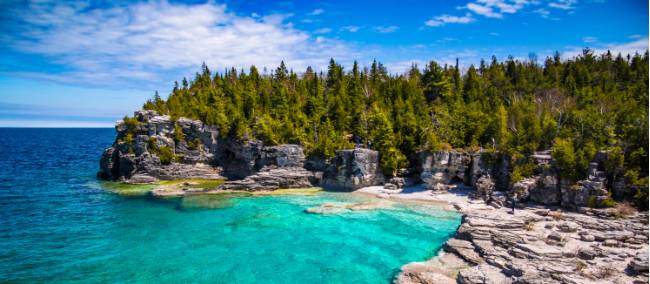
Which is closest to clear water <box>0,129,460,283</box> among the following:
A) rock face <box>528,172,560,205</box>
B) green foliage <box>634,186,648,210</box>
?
rock face <box>528,172,560,205</box>

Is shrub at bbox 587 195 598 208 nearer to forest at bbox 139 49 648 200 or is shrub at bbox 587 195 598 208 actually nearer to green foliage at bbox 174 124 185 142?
forest at bbox 139 49 648 200

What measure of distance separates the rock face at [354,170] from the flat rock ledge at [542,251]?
68.8 ft

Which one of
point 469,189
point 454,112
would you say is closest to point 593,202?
point 469,189

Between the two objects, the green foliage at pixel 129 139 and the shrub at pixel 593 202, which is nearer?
the shrub at pixel 593 202

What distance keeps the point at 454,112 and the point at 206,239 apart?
4634 centimetres

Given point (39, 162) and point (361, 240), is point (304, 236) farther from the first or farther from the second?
point (39, 162)

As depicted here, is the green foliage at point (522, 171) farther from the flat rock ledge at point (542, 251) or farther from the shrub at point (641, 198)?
the shrub at point (641, 198)

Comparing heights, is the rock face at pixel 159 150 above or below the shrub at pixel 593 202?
above

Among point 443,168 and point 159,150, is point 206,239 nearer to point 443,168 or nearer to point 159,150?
point 159,150

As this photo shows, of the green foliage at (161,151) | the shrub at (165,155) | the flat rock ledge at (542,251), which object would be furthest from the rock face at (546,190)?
the green foliage at (161,151)

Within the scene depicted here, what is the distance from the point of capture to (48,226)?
3772cm

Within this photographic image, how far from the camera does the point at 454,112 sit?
6272 cm

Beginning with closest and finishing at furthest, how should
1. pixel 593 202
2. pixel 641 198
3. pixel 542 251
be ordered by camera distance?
1. pixel 542 251
2. pixel 641 198
3. pixel 593 202

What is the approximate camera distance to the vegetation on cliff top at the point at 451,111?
4619 centimetres
